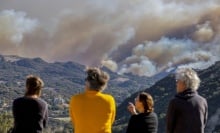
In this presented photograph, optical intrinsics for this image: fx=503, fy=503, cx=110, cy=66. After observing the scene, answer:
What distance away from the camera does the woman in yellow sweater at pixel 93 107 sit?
11148 mm

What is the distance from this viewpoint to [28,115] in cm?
1210

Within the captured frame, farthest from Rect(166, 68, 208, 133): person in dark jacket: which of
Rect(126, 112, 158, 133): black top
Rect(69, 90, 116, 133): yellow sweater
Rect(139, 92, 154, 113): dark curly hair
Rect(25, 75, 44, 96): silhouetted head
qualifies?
Rect(25, 75, 44, 96): silhouetted head

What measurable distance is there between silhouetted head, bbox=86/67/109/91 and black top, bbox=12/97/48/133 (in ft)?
5.34

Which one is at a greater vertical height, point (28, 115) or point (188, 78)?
point (188, 78)

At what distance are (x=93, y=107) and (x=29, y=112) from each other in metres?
1.69

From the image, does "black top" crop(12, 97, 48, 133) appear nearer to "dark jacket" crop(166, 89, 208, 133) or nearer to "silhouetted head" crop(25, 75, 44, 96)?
"silhouetted head" crop(25, 75, 44, 96)

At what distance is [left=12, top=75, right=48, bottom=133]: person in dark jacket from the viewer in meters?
12.0

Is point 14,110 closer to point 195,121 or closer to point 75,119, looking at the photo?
point 75,119

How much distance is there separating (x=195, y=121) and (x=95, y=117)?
2.27m

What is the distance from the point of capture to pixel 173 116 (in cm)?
1114

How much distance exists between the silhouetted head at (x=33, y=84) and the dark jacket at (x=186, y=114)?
306 cm

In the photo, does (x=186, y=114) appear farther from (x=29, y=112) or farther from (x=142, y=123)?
(x=29, y=112)

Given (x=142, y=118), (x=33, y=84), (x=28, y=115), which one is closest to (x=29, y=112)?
(x=28, y=115)

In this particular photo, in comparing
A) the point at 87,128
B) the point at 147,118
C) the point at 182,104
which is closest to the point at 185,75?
the point at 182,104
